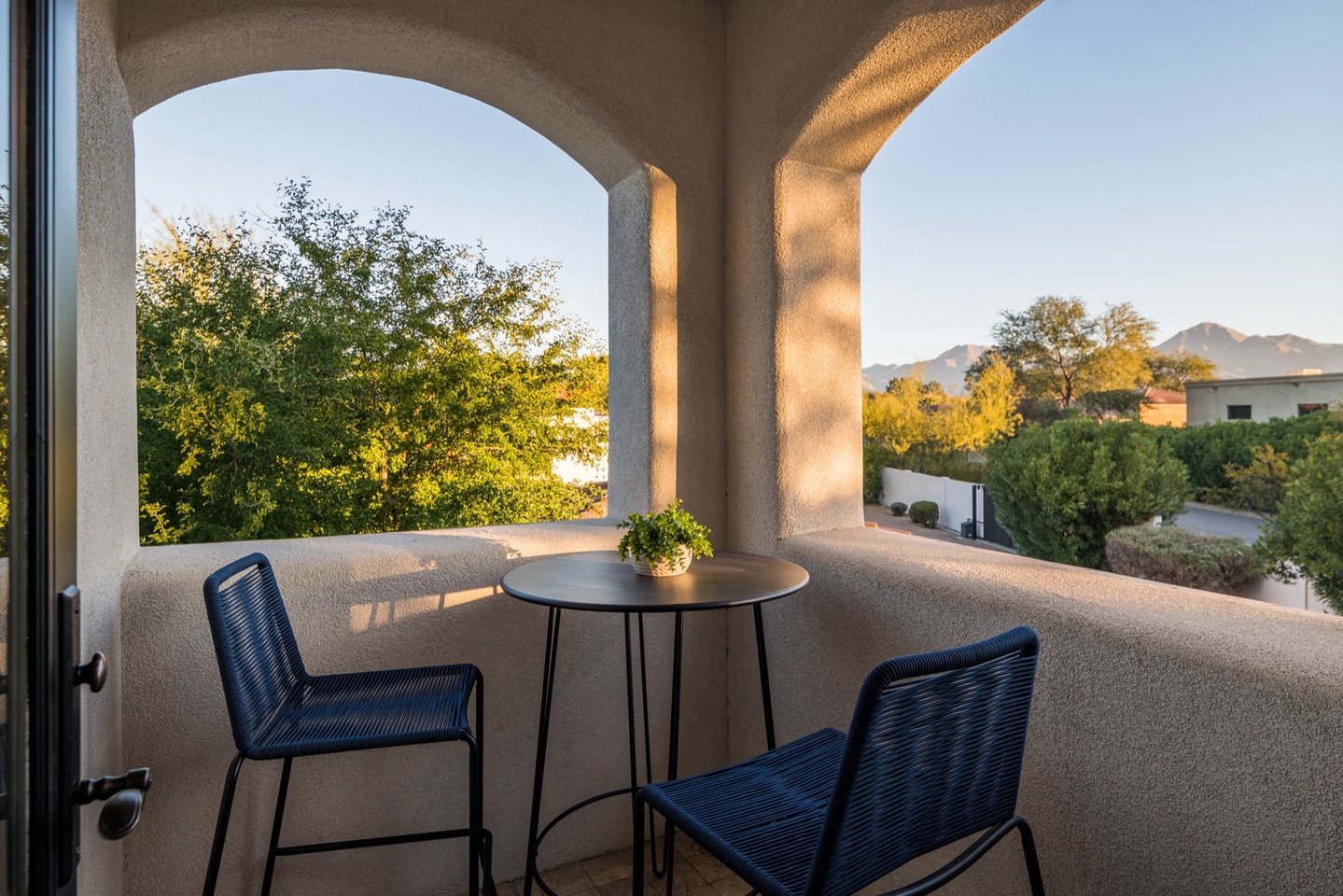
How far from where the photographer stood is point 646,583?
5.90 ft

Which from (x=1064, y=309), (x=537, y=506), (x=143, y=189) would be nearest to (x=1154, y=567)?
(x=1064, y=309)

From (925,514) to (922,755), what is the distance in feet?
17.3

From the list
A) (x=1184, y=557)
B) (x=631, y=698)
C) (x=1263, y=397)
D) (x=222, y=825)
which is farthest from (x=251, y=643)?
(x=1184, y=557)

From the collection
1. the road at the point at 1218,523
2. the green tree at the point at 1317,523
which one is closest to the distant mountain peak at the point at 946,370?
the road at the point at 1218,523

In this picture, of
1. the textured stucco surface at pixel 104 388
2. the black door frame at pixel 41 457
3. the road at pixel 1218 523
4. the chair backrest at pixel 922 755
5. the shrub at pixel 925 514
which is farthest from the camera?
the shrub at pixel 925 514

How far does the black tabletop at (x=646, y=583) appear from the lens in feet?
5.22

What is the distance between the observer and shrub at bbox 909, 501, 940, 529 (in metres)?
6.00

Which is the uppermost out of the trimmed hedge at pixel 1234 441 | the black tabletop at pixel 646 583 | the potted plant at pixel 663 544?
the trimmed hedge at pixel 1234 441

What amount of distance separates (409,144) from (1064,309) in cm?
637

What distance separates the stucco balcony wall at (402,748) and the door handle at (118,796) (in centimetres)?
127

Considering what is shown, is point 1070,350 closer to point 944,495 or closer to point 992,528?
point 992,528

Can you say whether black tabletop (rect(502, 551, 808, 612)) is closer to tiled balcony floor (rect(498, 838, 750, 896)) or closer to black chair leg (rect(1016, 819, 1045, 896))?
black chair leg (rect(1016, 819, 1045, 896))

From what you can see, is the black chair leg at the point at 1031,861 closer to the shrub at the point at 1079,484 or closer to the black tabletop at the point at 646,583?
the black tabletop at the point at 646,583

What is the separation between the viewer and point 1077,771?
1.37 meters
